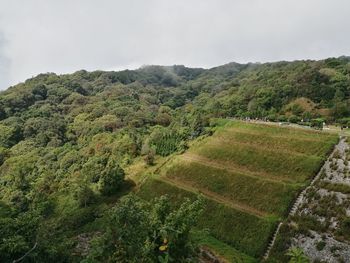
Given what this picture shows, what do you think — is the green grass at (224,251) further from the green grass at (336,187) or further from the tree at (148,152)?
the tree at (148,152)

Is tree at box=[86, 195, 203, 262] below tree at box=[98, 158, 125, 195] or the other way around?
the other way around

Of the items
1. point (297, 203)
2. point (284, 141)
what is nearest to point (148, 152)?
point (284, 141)

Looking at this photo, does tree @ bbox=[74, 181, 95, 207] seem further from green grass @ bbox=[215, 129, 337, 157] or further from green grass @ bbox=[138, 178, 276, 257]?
green grass @ bbox=[215, 129, 337, 157]

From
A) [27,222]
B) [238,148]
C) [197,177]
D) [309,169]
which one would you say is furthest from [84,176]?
[27,222]

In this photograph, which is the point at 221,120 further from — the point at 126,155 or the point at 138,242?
the point at 138,242

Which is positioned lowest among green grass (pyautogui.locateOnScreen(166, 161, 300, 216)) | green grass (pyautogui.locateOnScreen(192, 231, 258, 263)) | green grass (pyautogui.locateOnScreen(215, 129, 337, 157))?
green grass (pyautogui.locateOnScreen(192, 231, 258, 263))

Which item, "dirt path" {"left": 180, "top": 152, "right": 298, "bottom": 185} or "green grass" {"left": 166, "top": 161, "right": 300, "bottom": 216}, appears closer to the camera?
"green grass" {"left": 166, "top": 161, "right": 300, "bottom": 216}

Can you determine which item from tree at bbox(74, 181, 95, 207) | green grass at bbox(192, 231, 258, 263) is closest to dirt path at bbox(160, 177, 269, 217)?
green grass at bbox(192, 231, 258, 263)

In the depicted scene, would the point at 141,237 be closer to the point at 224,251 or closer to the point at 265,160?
the point at 224,251
